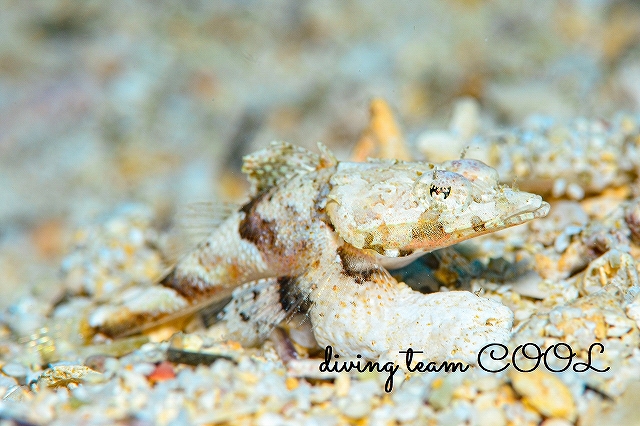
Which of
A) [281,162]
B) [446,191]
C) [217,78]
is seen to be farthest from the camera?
[217,78]

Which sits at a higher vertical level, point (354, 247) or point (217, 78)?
point (217, 78)

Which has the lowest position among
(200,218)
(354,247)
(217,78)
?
(354,247)

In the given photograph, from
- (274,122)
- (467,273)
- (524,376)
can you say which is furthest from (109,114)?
(524,376)

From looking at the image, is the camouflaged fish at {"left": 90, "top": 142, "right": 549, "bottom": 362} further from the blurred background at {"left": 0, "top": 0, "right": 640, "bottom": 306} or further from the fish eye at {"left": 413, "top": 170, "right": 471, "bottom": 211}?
the blurred background at {"left": 0, "top": 0, "right": 640, "bottom": 306}

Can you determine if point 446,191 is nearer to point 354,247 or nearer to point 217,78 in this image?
point 354,247

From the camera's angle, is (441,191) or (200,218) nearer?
(441,191)

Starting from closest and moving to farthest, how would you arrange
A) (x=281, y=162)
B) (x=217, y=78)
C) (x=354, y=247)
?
(x=354, y=247), (x=281, y=162), (x=217, y=78)

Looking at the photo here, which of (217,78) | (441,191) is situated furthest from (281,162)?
(217,78)
